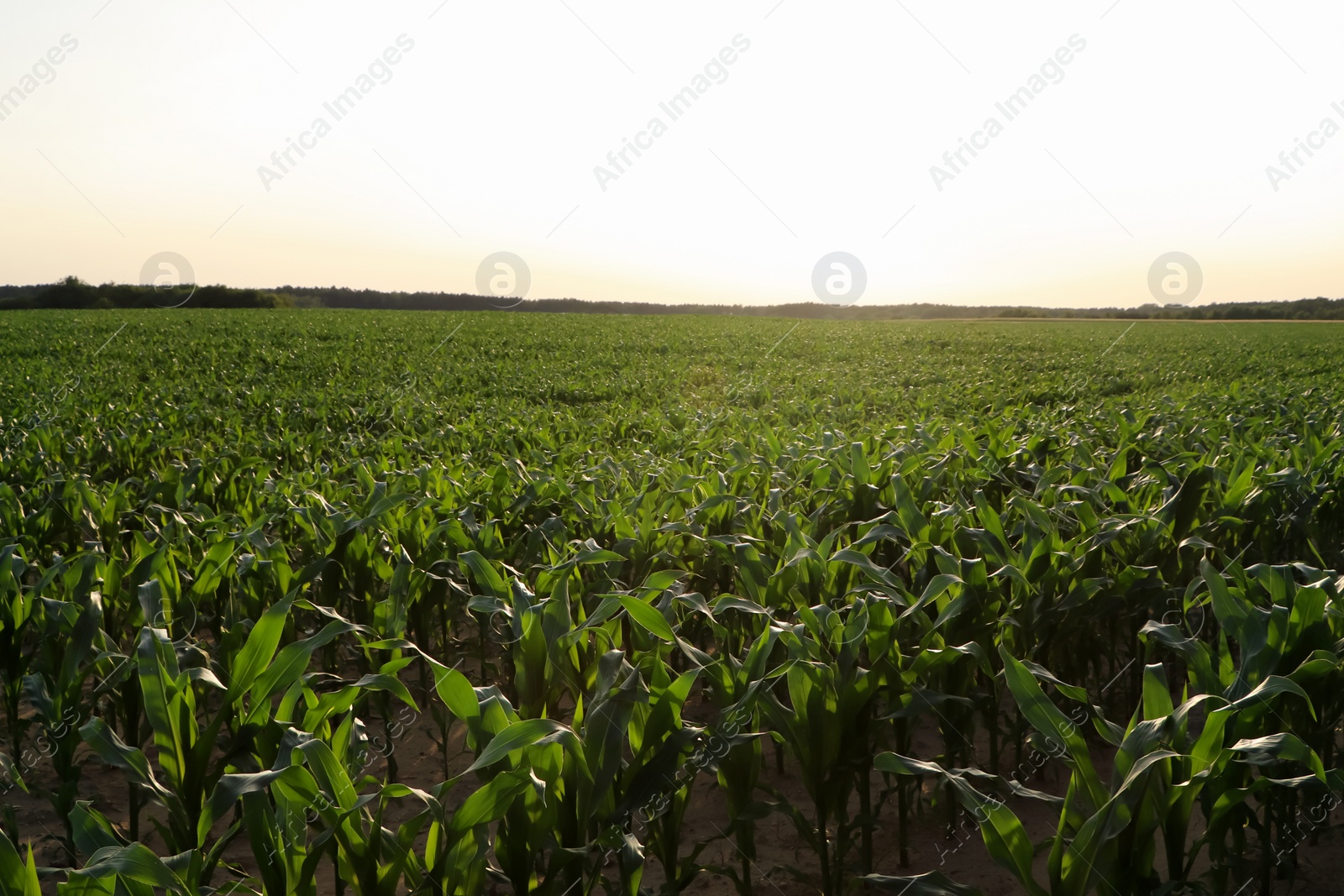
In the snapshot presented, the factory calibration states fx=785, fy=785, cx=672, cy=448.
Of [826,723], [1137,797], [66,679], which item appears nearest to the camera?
[1137,797]

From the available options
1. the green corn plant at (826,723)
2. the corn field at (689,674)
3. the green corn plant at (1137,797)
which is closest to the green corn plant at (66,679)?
the corn field at (689,674)

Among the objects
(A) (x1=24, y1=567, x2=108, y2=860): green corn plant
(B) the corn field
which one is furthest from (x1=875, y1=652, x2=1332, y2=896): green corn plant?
(A) (x1=24, y1=567, x2=108, y2=860): green corn plant

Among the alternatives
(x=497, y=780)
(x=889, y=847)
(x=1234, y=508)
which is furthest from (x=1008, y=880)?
(x=1234, y=508)

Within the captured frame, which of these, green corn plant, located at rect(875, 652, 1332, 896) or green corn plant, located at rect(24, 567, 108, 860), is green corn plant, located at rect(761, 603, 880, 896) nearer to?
green corn plant, located at rect(875, 652, 1332, 896)

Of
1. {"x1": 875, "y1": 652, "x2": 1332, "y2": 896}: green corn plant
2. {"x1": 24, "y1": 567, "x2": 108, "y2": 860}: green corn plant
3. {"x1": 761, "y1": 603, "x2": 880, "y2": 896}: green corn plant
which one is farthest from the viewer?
{"x1": 24, "y1": 567, "x2": 108, "y2": 860}: green corn plant

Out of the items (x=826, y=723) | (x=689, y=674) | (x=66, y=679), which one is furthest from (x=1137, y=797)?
(x=66, y=679)

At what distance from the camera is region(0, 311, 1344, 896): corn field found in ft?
5.23

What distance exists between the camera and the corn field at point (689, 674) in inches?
62.7

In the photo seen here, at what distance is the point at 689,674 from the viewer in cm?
176

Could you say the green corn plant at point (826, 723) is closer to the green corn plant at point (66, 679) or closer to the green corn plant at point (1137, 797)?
the green corn plant at point (1137, 797)

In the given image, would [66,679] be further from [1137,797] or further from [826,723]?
[1137,797]

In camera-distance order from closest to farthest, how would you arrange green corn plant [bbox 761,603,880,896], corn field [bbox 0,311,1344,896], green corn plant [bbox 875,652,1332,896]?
green corn plant [bbox 875,652,1332,896] < corn field [bbox 0,311,1344,896] < green corn plant [bbox 761,603,880,896]

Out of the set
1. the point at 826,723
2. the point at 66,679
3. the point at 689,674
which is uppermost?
the point at 689,674

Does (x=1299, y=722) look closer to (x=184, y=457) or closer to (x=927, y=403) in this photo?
(x=184, y=457)
